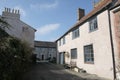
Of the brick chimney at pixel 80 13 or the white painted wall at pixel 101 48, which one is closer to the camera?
the white painted wall at pixel 101 48

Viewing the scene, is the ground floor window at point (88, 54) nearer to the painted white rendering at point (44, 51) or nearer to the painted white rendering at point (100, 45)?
the painted white rendering at point (100, 45)

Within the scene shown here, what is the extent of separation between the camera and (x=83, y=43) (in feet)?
56.3

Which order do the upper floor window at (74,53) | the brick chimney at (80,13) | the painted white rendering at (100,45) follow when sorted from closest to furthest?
the painted white rendering at (100,45)
the upper floor window at (74,53)
the brick chimney at (80,13)

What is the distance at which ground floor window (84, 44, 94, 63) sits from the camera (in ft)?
50.0

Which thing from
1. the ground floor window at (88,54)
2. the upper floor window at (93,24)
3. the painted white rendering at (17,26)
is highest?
the painted white rendering at (17,26)

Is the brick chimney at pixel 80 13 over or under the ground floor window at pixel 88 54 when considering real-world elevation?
over

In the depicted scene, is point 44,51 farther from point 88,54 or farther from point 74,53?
point 88,54

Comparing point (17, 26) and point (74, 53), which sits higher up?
point (17, 26)

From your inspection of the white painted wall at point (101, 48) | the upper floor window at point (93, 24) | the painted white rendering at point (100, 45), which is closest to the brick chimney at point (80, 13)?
the painted white rendering at point (100, 45)

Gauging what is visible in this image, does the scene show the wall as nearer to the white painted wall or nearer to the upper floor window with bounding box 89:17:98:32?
the white painted wall

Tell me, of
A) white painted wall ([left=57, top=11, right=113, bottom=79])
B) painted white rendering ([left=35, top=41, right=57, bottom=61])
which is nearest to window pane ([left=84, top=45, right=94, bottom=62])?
white painted wall ([left=57, top=11, right=113, bottom=79])

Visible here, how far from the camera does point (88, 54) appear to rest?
52.2 feet

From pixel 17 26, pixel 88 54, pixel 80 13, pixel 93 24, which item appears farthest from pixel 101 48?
pixel 17 26

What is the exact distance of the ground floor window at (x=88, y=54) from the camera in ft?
50.0
